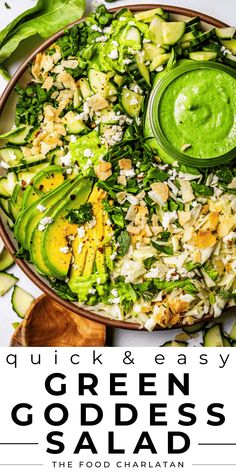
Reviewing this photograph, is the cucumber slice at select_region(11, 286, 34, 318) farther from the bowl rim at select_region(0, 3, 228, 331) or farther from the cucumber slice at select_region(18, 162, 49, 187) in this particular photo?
the cucumber slice at select_region(18, 162, 49, 187)

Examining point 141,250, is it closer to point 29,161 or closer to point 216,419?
point 29,161

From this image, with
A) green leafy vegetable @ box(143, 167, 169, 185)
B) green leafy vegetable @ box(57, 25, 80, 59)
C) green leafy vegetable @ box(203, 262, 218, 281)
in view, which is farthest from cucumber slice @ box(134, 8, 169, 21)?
green leafy vegetable @ box(203, 262, 218, 281)

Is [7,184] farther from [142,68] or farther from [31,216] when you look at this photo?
[142,68]

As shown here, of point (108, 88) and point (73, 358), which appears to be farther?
point (73, 358)

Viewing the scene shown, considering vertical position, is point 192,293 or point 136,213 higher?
point 136,213

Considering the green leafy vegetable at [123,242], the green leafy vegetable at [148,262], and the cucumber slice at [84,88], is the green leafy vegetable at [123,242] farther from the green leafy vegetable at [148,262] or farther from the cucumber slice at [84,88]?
the cucumber slice at [84,88]

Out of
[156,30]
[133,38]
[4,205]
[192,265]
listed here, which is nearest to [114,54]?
[133,38]

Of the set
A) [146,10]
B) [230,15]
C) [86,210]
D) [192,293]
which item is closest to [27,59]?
[146,10]

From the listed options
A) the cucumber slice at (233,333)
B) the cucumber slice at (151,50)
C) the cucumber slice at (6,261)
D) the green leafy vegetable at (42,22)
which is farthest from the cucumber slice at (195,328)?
the green leafy vegetable at (42,22)
